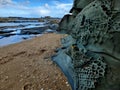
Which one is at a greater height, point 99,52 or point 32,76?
point 99,52

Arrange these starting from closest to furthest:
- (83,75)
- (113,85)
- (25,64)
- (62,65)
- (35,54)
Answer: (113,85) → (83,75) → (62,65) → (25,64) → (35,54)

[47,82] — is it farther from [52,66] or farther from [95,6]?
[95,6]

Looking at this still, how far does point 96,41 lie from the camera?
3.37m

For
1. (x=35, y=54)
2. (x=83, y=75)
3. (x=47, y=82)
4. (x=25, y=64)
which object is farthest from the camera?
(x=35, y=54)

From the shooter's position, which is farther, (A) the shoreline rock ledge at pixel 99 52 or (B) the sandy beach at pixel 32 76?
(B) the sandy beach at pixel 32 76

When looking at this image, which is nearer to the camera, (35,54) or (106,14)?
(106,14)

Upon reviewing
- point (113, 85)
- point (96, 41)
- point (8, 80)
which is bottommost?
point (8, 80)

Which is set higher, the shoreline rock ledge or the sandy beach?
the shoreline rock ledge

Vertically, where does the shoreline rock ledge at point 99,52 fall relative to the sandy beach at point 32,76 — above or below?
above

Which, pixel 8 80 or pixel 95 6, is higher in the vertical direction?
pixel 95 6

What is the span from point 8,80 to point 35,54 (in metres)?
2.25

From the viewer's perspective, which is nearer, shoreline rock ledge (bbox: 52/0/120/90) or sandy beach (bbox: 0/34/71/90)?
shoreline rock ledge (bbox: 52/0/120/90)

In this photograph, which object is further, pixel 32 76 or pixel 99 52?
pixel 32 76

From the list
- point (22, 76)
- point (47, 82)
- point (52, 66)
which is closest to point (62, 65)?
point (52, 66)
